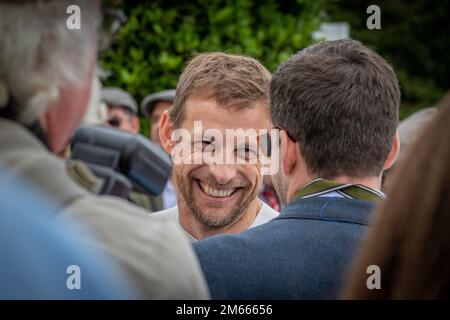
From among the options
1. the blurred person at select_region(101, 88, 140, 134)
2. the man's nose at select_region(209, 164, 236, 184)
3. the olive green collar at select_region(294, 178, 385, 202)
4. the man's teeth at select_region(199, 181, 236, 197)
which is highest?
the olive green collar at select_region(294, 178, 385, 202)

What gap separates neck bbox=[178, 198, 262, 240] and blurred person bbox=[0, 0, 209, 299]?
6.07ft

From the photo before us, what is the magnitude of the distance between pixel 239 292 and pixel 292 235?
0.23 meters

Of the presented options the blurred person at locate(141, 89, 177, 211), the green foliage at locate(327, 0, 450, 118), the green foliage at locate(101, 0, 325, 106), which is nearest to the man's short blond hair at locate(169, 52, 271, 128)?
the blurred person at locate(141, 89, 177, 211)

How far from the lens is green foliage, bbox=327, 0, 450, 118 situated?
18.9 metres

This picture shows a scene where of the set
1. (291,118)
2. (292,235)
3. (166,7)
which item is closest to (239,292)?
(292,235)

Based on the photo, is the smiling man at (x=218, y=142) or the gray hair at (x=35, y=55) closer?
the gray hair at (x=35, y=55)

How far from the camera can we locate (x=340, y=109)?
2.46 meters

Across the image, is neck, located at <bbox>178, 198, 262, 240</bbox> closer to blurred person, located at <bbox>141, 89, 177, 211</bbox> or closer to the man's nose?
the man's nose

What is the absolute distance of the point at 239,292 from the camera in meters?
2.25

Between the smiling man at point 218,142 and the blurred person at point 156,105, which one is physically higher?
the smiling man at point 218,142

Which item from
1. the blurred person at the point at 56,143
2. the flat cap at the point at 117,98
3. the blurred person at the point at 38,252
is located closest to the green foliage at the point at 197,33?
the flat cap at the point at 117,98

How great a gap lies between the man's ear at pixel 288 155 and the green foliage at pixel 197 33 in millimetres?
4620

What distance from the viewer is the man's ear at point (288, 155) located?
100 inches

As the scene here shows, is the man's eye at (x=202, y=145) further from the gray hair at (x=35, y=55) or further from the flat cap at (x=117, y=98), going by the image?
the flat cap at (x=117, y=98)
